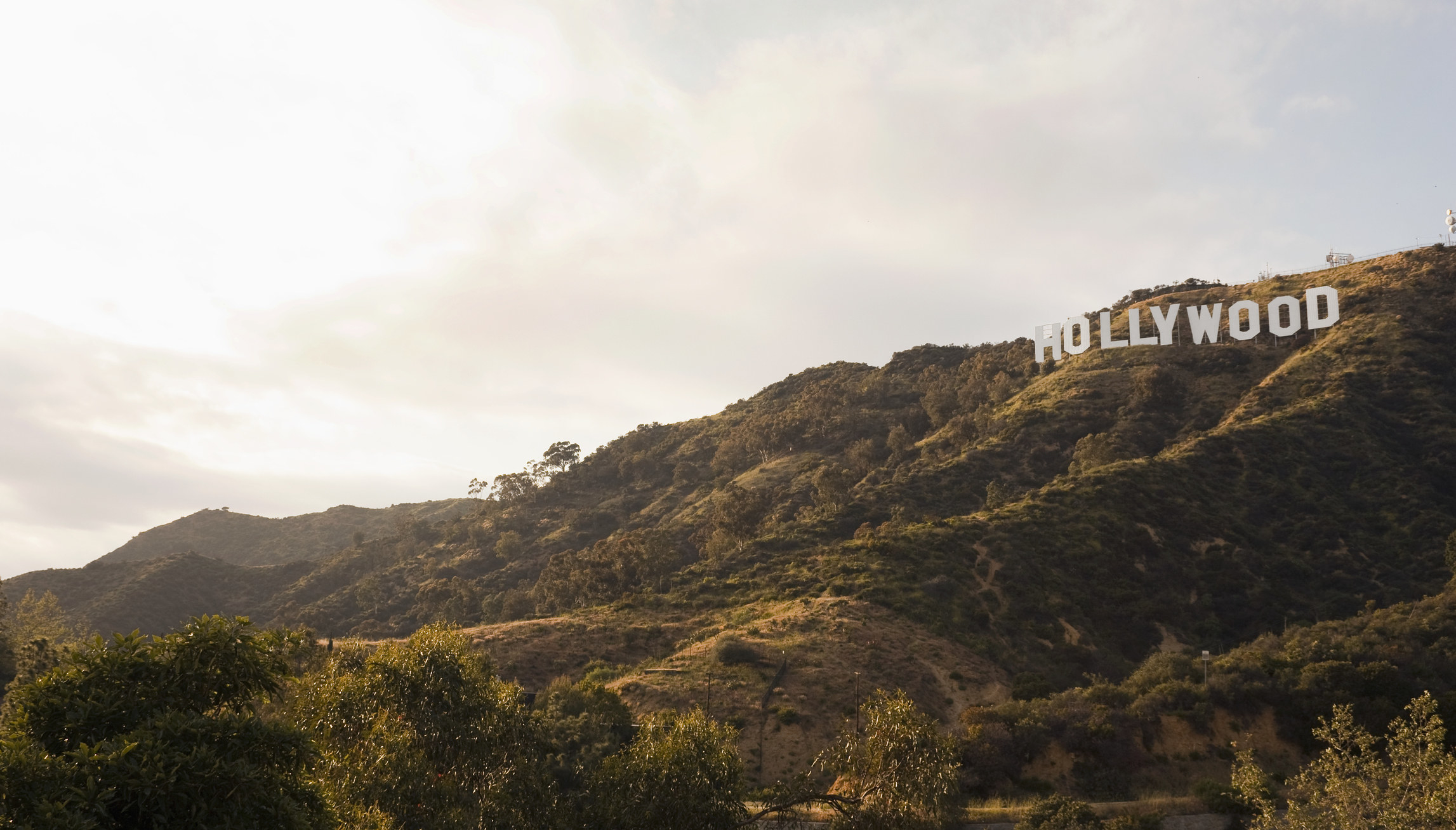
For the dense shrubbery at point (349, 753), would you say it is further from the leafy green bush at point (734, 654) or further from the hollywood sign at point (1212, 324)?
the hollywood sign at point (1212, 324)

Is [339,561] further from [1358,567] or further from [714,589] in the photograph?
[1358,567]

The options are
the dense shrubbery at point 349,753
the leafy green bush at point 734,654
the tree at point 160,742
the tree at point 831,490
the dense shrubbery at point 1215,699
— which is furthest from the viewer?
the tree at point 831,490

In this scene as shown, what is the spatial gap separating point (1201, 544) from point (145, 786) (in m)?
81.3

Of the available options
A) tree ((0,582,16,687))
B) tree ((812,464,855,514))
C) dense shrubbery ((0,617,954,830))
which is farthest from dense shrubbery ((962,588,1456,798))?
tree ((0,582,16,687))

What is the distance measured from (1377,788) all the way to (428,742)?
22502mm

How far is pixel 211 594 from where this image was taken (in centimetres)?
14038

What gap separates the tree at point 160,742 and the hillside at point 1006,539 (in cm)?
3761

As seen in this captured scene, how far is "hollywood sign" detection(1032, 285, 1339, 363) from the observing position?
11312 centimetres

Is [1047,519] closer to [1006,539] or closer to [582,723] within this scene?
[1006,539]

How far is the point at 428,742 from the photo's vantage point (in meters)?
20.5

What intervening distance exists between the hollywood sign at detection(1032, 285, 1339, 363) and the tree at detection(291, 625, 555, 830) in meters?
122

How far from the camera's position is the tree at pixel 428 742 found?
19.5 metres

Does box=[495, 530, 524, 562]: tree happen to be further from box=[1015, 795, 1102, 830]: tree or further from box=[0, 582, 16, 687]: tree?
box=[1015, 795, 1102, 830]: tree

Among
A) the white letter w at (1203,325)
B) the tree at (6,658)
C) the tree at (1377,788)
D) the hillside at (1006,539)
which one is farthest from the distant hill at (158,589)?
the white letter w at (1203,325)
